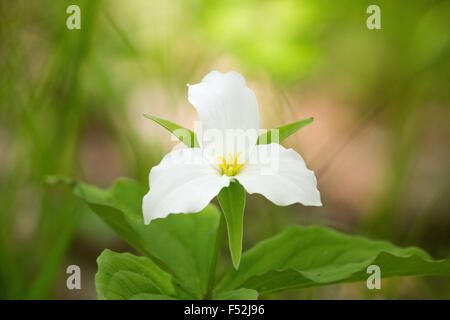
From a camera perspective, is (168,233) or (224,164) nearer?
(224,164)

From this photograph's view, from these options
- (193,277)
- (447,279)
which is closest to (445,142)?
(447,279)

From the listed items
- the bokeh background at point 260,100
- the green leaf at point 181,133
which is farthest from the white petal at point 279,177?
the bokeh background at point 260,100

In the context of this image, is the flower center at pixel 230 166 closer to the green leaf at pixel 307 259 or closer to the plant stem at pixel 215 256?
the plant stem at pixel 215 256

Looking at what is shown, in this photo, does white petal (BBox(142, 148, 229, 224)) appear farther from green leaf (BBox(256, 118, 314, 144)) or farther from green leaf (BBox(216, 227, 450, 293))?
green leaf (BBox(216, 227, 450, 293))

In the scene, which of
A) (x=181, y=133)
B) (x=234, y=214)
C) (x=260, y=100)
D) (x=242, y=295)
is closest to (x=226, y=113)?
(x=181, y=133)

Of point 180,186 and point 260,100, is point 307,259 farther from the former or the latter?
point 260,100
